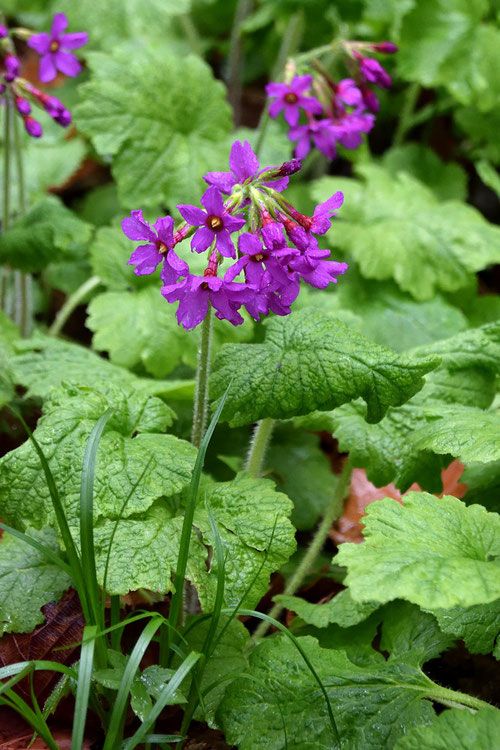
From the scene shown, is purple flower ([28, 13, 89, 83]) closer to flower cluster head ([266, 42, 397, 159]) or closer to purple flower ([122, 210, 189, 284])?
flower cluster head ([266, 42, 397, 159])

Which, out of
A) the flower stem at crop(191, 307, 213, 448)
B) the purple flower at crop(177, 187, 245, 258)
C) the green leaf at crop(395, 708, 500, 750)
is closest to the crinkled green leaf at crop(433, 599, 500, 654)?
the green leaf at crop(395, 708, 500, 750)

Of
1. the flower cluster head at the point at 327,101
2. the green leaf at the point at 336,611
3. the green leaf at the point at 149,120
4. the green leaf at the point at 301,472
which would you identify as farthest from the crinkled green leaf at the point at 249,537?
the green leaf at the point at 149,120

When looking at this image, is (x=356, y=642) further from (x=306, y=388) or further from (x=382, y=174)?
(x=382, y=174)

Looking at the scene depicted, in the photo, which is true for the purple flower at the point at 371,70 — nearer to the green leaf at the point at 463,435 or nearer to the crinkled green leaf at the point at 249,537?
the green leaf at the point at 463,435

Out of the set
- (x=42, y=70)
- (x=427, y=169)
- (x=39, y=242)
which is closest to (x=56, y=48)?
(x=42, y=70)

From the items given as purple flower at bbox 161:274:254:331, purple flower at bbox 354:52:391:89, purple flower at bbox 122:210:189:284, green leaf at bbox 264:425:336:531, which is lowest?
green leaf at bbox 264:425:336:531

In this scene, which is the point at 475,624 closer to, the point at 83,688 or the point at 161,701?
the point at 161,701

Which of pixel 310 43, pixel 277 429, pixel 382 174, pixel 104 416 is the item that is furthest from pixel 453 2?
pixel 104 416

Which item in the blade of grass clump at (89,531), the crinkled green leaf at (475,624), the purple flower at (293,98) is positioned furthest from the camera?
the purple flower at (293,98)
